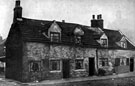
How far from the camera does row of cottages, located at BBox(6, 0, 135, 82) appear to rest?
953 inches

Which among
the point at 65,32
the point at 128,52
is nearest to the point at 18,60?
the point at 65,32

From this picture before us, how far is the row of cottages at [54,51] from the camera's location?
24.2m

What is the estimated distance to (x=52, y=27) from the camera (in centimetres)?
2611

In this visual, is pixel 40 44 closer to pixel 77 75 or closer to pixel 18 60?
pixel 18 60

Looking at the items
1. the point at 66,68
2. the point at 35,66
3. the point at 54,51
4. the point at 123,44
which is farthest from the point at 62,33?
the point at 123,44

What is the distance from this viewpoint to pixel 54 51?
85.9ft

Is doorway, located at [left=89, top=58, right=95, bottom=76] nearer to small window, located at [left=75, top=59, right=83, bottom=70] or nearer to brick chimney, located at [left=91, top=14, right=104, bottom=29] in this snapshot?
small window, located at [left=75, top=59, right=83, bottom=70]

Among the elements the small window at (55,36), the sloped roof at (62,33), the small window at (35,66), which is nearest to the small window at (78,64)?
the sloped roof at (62,33)

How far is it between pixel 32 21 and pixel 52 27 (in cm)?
301

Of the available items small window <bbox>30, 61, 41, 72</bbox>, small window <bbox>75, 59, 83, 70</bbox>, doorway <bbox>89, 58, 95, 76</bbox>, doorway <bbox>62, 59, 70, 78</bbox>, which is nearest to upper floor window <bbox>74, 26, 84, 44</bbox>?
small window <bbox>75, 59, 83, 70</bbox>

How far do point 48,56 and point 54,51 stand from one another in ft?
3.59

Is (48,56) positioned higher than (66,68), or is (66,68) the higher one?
(48,56)

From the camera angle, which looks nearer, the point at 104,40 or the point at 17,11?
the point at 17,11

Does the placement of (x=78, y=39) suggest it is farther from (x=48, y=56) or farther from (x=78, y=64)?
(x=48, y=56)
